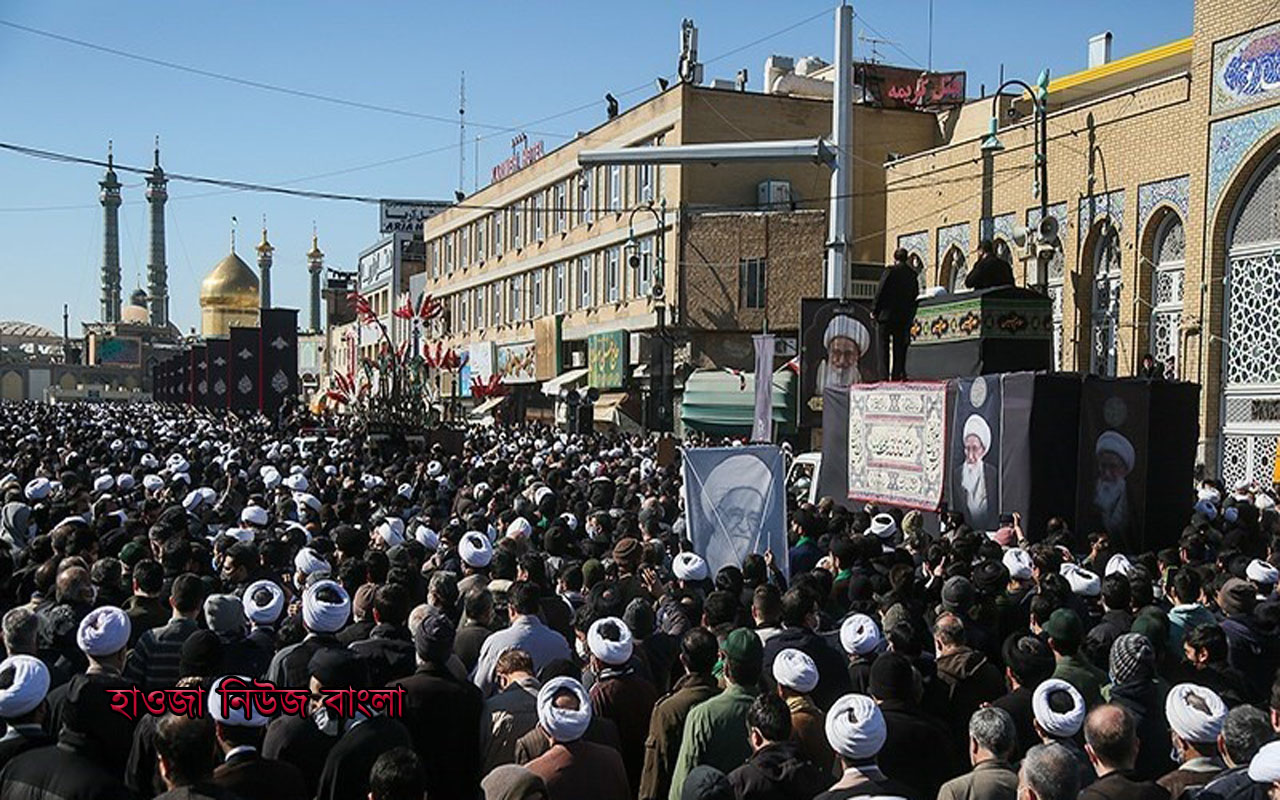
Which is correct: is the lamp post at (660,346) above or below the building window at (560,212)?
below

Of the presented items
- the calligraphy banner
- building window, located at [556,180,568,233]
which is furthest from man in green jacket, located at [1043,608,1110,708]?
building window, located at [556,180,568,233]

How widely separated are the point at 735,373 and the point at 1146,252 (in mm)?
10192

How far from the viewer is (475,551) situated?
8461 mm

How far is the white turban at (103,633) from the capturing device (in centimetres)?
549

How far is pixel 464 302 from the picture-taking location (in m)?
59.3

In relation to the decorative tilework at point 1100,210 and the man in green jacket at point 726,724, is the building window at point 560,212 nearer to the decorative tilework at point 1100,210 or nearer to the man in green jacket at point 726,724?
the decorative tilework at point 1100,210

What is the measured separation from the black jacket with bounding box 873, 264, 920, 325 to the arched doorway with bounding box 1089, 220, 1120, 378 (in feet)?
33.7

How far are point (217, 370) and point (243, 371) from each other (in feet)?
20.3

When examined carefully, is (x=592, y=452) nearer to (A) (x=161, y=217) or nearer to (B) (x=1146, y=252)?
(B) (x=1146, y=252)

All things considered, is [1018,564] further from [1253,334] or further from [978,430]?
[1253,334]

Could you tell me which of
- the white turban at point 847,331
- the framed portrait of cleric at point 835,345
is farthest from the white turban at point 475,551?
the white turban at point 847,331

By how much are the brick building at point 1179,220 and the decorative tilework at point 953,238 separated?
6cm

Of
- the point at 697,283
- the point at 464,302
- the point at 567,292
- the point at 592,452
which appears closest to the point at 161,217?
the point at 464,302

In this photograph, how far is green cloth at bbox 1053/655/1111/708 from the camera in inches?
237
